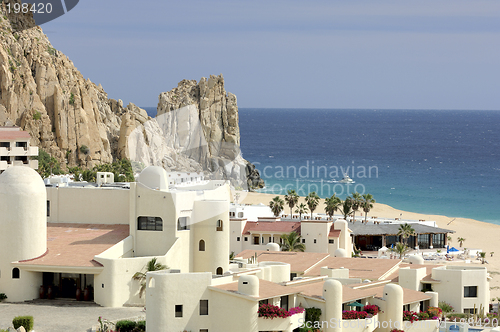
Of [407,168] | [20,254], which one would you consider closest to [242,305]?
[20,254]

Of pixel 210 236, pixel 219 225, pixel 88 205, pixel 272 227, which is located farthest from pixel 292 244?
pixel 88 205

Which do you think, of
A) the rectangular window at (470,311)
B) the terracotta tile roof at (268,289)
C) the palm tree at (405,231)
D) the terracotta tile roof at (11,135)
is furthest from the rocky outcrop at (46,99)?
the rectangular window at (470,311)

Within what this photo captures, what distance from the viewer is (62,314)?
34.5 m

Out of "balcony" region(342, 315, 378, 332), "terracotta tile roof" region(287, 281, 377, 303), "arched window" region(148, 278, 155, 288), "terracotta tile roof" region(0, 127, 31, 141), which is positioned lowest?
"balcony" region(342, 315, 378, 332)

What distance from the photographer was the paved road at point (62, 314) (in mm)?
32375

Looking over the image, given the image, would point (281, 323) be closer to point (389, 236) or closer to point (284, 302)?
point (284, 302)

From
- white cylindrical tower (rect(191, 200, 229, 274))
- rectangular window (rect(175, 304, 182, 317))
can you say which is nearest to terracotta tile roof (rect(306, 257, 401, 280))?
white cylindrical tower (rect(191, 200, 229, 274))

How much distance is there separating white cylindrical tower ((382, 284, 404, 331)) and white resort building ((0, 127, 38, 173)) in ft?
150

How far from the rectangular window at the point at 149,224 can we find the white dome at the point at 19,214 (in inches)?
226

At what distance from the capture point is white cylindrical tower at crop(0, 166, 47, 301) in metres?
37.6

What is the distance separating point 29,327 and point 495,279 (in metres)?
41.7

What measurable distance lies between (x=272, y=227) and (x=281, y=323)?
29.1m

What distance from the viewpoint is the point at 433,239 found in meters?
75.4

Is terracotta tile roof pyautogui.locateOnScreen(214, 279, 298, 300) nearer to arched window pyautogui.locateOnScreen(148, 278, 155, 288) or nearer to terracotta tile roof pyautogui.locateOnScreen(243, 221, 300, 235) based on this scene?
arched window pyautogui.locateOnScreen(148, 278, 155, 288)
